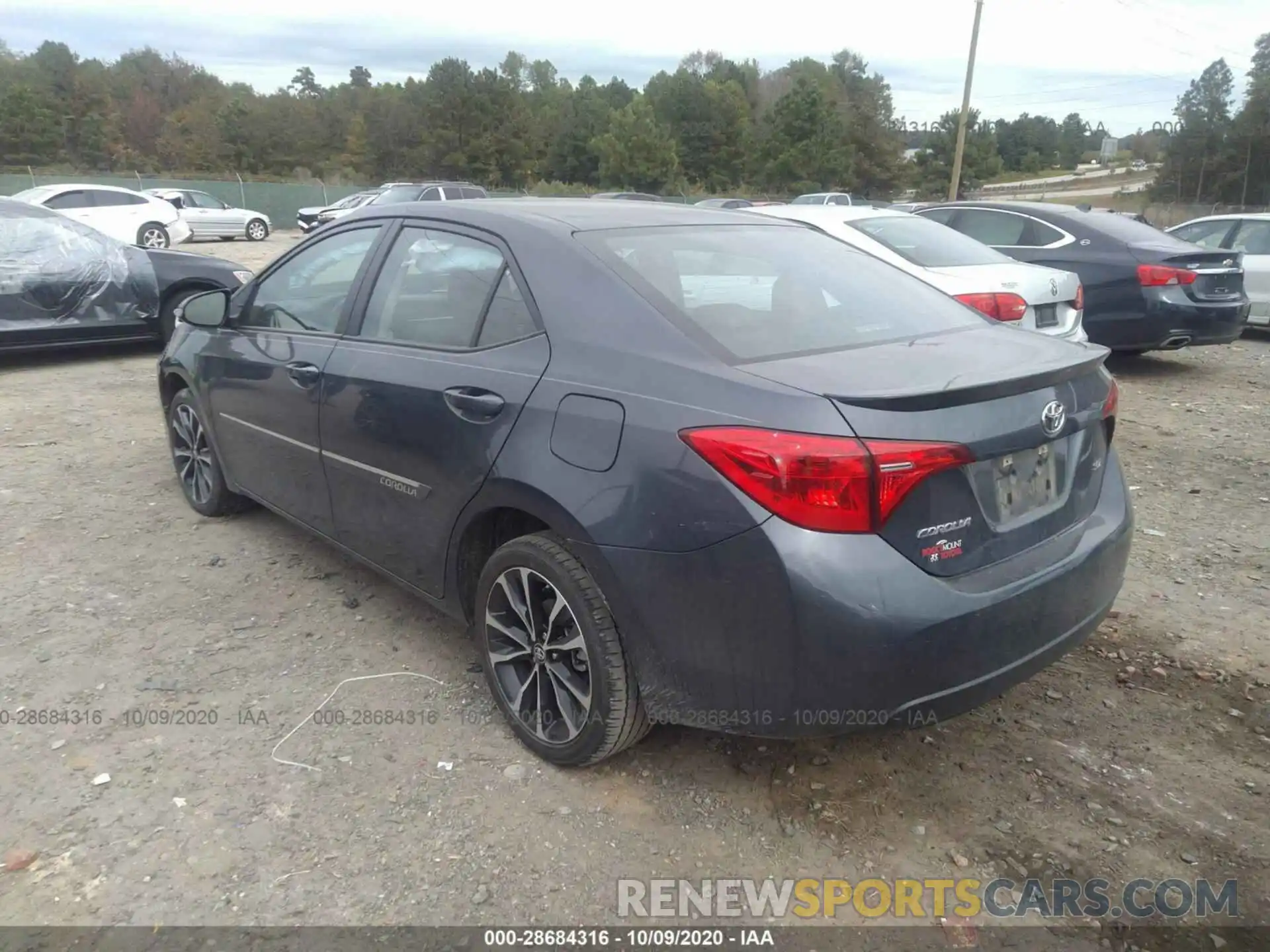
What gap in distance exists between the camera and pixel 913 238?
22.4 ft

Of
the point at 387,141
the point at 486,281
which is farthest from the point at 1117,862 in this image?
the point at 387,141

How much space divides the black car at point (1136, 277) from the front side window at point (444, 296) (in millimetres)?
7240

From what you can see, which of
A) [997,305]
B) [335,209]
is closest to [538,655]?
[997,305]

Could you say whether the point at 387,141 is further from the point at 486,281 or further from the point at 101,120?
the point at 486,281

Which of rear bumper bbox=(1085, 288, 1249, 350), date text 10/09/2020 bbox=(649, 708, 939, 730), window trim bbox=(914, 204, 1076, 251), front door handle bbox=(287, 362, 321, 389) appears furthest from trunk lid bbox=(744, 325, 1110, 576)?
rear bumper bbox=(1085, 288, 1249, 350)

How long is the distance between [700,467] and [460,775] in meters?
1.31

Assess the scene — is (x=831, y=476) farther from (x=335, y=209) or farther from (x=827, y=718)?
(x=335, y=209)

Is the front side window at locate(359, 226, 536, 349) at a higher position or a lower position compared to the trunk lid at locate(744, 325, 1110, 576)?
higher

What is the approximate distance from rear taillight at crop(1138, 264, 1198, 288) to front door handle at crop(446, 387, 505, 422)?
24.9 ft

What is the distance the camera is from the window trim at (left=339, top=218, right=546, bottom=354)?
2875 millimetres

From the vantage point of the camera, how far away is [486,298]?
3.04m

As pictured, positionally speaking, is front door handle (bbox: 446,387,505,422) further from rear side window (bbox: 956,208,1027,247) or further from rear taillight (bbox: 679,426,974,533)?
rear side window (bbox: 956,208,1027,247)

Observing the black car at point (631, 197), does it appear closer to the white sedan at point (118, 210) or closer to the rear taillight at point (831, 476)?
the rear taillight at point (831, 476)

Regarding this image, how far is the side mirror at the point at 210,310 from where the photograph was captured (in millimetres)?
4273
